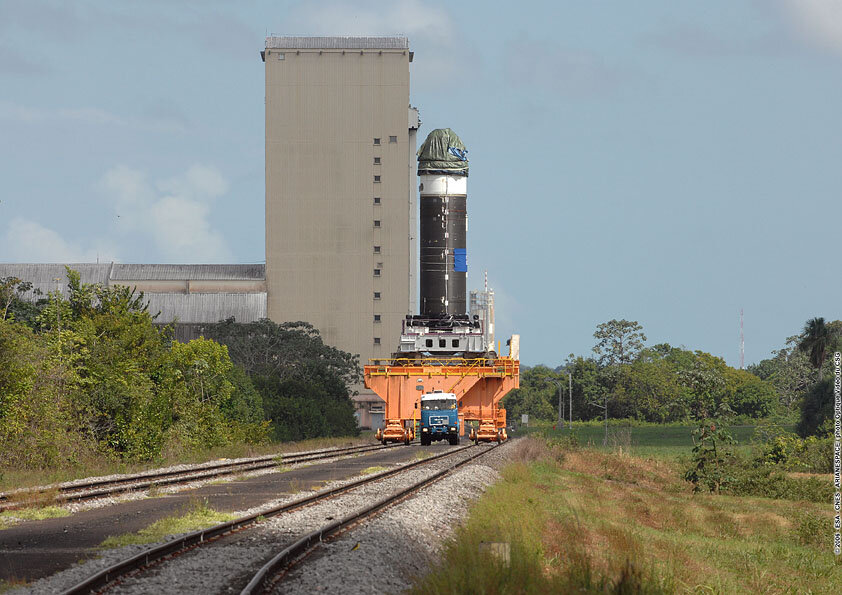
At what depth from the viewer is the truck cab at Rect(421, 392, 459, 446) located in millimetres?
54219

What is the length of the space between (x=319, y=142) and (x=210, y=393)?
6670 centimetres

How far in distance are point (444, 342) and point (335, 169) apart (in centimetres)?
5157

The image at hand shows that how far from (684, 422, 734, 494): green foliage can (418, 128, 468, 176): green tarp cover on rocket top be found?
112 feet

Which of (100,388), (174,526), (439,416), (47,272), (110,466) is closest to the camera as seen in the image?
(174,526)

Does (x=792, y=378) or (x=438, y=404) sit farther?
(x=792, y=378)

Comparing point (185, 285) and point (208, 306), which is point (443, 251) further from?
point (185, 285)

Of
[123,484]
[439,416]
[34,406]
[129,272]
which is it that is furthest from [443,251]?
[129,272]

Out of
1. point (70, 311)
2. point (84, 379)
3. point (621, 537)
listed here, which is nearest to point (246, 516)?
point (621, 537)

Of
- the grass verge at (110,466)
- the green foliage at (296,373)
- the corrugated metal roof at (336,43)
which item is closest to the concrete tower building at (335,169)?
the corrugated metal roof at (336,43)

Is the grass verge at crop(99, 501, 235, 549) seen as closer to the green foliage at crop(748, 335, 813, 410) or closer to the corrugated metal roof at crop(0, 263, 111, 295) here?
the corrugated metal roof at crop(0, 263, 111, 295)

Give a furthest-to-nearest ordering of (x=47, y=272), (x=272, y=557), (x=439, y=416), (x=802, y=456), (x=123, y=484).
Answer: (x=47, y=272) < (x=439, y=416) < (x=802, y=456) < (x=123, y=484) < (x=272, y=557)

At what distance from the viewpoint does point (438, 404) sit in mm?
54312

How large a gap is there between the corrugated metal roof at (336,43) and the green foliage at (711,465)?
8135 cm

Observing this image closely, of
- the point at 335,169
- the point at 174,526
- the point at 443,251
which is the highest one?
the point at 335,169
